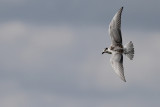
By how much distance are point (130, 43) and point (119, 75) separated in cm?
480

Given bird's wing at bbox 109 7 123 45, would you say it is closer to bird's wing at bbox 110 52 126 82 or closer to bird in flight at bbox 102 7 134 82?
bird in flight at bbox 102 7 134 82

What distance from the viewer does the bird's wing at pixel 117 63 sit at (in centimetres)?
4717

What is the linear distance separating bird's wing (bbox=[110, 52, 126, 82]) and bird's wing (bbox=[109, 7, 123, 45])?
1.04 m

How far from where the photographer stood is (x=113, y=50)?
50500mm

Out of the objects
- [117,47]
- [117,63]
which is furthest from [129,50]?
[117,63]

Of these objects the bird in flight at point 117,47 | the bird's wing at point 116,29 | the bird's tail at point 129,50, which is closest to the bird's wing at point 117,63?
the bird in flight at point 117,47

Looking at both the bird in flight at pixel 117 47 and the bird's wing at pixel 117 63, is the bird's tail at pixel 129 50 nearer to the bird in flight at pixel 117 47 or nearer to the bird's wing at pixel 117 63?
the bird in flight at pixel 117 47

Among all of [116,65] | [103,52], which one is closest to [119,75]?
[116,65]

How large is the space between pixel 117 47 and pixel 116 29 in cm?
185

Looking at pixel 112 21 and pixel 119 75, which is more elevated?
pixel 112 21

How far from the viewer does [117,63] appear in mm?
48562

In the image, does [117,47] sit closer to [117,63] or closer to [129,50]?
[129,50]

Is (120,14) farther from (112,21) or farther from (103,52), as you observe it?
(103,52)

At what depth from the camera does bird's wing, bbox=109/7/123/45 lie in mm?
48150
